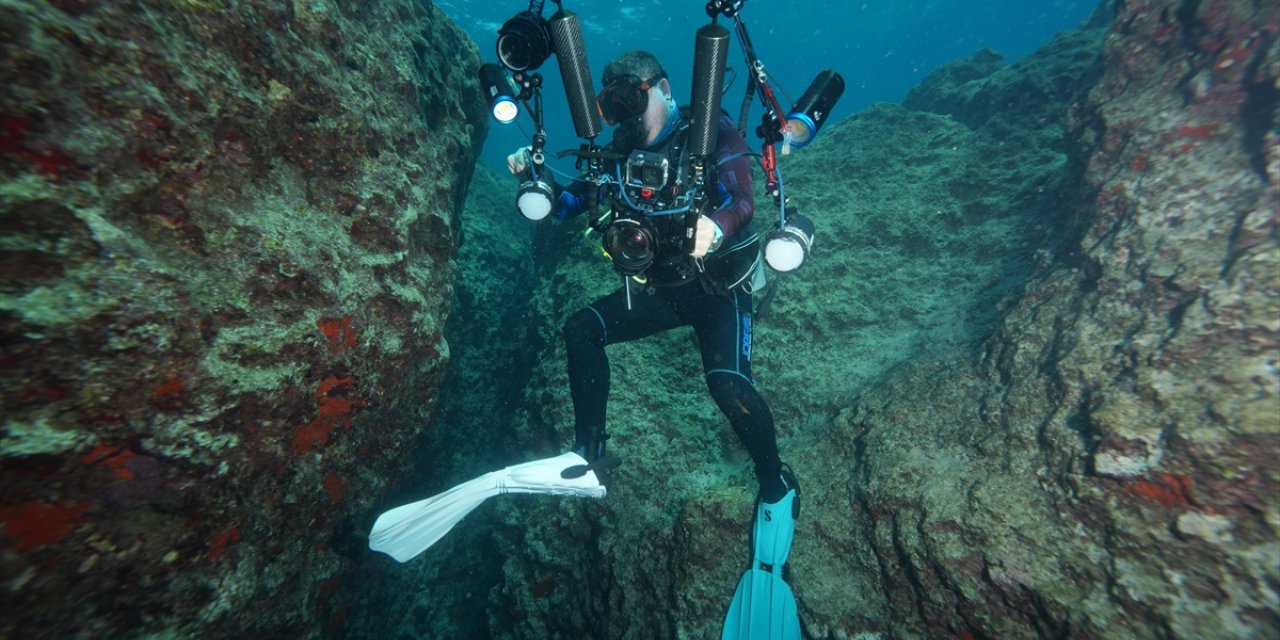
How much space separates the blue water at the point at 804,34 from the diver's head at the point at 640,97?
1048 inches

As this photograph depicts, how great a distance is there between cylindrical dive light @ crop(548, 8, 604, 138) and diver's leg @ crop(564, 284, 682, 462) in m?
1.25

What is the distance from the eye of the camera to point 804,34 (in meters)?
49.5

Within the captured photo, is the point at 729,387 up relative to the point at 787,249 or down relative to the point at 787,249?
down

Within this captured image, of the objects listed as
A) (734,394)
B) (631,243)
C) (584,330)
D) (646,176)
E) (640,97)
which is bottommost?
(734,394)

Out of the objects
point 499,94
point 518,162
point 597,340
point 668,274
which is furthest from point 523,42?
point 597,340

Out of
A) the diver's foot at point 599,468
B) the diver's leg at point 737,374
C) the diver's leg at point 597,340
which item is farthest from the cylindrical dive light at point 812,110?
the diver's foot at point 599,468

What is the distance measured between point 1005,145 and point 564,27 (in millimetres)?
6361

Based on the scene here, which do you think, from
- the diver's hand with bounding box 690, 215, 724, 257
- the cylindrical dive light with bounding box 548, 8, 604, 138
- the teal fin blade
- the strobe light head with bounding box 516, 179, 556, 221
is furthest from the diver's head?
the teal fin blade

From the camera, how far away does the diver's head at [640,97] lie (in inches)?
128

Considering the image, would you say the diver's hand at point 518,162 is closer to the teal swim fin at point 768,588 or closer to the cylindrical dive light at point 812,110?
the cylindrical dive light at point 812,110

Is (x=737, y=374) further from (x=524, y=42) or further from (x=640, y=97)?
(x=524, y=42)

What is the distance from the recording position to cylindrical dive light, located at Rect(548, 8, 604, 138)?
9.14 feet

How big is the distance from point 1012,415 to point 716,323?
75.3 inches

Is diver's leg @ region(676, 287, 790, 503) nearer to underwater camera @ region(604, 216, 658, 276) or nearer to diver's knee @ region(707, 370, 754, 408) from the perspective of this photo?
diver's knee @ region(707, 370, 754, 408)
